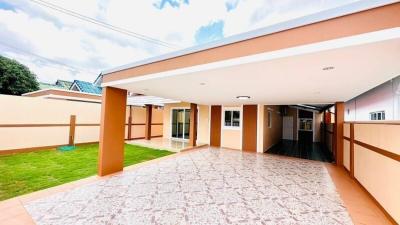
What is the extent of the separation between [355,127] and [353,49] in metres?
4.33

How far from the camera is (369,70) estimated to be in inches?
108

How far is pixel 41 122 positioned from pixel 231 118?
9648 millimetres

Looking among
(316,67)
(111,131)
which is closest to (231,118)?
(111,131)

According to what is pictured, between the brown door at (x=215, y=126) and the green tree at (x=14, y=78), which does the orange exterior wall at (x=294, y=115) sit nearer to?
the brown door at (x=215, y=126)

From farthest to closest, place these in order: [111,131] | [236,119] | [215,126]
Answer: [215,126] < [236,119] < [111,131]

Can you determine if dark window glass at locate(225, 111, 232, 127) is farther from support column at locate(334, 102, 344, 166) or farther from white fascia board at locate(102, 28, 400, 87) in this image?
white fascia board at locate(102, 28, 400, 87)

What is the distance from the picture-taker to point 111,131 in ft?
15.8

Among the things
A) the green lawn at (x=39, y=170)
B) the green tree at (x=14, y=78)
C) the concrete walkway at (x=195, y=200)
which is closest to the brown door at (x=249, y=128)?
the concrete walkway at (x=195, y=200)

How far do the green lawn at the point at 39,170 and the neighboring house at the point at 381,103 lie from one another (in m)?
9.63

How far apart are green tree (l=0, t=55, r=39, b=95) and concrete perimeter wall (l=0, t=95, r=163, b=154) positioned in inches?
485

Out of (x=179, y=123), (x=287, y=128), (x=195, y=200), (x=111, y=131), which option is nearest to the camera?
(x=195, y=200)

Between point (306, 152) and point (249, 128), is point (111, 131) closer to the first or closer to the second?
point (249, 128)

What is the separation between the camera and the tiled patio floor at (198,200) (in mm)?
2736

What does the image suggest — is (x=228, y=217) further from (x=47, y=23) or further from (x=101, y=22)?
(x=47, y=23)
